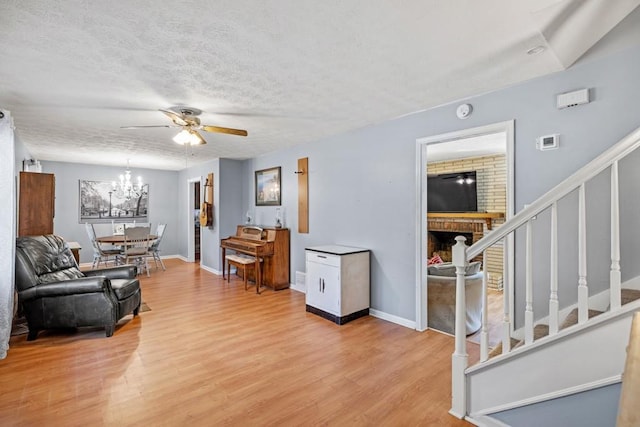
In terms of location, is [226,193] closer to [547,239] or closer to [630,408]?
[547,239]

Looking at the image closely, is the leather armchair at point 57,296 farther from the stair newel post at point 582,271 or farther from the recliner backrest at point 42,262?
the stair newel post at point 582,271

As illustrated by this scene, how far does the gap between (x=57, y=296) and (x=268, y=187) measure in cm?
339

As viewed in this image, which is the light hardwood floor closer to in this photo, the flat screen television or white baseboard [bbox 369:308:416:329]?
white baseboard [bbox 369:308:416:329]

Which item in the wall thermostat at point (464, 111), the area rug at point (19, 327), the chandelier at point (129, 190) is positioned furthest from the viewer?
the chandelier at point (129, 190)

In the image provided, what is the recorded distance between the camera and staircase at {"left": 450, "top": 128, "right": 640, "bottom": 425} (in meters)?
1.52

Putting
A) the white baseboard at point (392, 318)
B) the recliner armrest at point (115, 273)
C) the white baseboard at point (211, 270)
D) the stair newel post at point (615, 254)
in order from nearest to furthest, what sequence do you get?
the stair newel post at point (615, 254) → the white baseboard at point (392, 318) → the recliner armrest at point (115, 273) → the white baseboard at point (211, 270)

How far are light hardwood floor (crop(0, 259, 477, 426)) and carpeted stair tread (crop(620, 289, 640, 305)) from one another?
1212mm

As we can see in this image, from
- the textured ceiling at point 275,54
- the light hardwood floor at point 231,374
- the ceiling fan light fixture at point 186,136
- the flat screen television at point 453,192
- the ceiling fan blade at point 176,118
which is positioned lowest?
the light hardwood floor at point 231,374

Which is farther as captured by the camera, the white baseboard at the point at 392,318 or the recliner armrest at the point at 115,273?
the recliner armrest at the point at 115,273

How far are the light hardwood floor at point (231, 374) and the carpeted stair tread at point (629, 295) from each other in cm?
121

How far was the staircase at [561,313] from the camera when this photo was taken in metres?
1.52

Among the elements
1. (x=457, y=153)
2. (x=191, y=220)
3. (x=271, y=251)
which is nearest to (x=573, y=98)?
(x=457, y=153)

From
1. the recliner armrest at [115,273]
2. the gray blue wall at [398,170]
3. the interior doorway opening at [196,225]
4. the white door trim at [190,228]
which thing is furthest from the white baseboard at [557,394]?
the interior doorway opening at [196,225]

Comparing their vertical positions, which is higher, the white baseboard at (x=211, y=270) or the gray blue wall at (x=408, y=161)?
the gray blue wall at (x=408, y=161)
